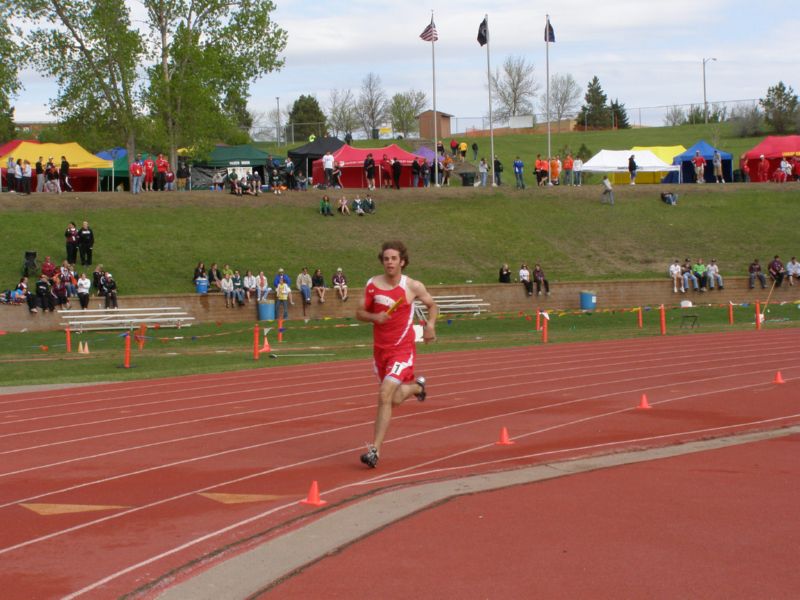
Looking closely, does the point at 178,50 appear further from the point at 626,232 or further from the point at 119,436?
the point at 119,436

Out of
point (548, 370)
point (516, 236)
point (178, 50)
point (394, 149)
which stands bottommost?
point (548, 370)

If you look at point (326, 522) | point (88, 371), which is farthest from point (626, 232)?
point (326, 522)

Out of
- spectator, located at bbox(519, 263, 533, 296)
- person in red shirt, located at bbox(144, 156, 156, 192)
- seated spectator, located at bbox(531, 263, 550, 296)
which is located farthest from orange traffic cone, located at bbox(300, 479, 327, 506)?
person in red shirt, located at bbox(144, 156, 156, 192)

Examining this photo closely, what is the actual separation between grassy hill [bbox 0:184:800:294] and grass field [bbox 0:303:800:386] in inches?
206

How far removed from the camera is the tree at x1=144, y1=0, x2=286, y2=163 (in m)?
45.6

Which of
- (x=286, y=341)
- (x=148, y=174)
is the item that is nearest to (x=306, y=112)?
(x=148, y=174)

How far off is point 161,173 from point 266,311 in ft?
48.1

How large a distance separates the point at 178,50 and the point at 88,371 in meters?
28.8

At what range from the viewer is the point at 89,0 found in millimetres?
44219

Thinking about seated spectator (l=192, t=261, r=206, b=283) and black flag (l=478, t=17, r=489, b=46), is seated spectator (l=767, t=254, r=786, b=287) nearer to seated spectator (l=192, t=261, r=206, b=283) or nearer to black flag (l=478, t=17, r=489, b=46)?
black flag (l=478, t=17, r=489, b=46)

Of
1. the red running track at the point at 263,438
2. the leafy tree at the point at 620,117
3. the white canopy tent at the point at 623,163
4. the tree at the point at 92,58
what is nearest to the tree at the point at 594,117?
the leafy tree at the point at 620,117

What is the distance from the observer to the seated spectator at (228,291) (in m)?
31.5

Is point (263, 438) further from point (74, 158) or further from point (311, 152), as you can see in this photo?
point (311, 152)

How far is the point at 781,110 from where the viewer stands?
89.0m
